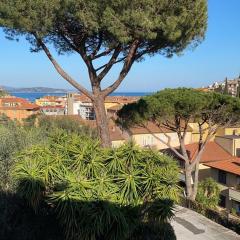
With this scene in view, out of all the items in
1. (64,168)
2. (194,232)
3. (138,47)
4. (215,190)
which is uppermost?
(138,47)

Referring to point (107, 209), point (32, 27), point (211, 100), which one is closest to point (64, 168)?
point (107, 209)

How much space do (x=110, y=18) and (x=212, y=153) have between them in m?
22.0

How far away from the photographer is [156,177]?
7.06 metres

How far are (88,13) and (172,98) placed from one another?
26.3 ft

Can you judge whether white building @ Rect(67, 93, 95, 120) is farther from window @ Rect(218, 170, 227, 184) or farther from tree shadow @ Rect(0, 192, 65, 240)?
tree shadow @ Rect(0, 192, 65, 240)

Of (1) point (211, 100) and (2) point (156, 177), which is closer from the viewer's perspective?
(2) point (156, 177)

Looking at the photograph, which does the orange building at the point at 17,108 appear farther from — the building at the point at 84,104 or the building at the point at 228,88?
the building at the point at 228,88

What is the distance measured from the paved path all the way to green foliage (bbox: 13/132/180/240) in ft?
5.84

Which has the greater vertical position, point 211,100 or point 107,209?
point 211,100

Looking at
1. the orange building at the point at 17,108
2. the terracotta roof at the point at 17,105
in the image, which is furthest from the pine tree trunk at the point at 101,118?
the terracotta roof at the point at 17,105

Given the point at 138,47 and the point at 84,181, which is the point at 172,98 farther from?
the point at 84,181

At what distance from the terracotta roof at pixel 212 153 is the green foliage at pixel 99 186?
65.1 feet

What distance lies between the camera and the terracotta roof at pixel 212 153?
27.1 metres

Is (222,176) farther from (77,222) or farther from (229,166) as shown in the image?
(77,222)
